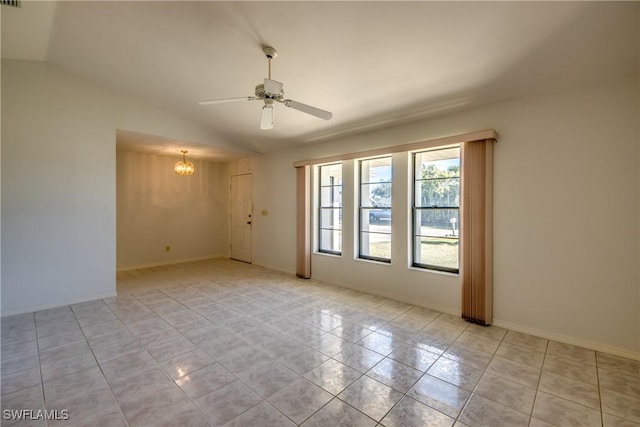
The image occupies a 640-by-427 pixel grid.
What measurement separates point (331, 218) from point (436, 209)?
196 cm

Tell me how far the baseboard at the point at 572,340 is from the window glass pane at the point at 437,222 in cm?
114

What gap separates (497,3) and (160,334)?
4.18 metres

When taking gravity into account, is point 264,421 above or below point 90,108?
below

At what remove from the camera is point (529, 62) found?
8.25 ft

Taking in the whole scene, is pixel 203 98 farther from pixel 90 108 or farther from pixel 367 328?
pixel 367 328

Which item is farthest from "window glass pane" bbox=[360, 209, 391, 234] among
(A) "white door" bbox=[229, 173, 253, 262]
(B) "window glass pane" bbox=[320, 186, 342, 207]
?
(A) "white door" bbox=[229, 173, 253, 262]

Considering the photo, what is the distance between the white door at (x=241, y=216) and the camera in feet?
21.9

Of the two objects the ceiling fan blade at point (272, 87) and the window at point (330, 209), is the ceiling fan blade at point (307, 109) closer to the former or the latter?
the ceiling fan blade at point (272, 87)

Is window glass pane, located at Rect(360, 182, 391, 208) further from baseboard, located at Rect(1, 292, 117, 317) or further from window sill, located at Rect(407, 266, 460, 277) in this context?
baseboard, located at Rect(1, 292, 117, 317)

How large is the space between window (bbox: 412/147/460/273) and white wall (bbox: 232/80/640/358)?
274 mm

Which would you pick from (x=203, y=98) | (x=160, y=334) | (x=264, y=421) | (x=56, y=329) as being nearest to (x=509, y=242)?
(x=264, y=421)

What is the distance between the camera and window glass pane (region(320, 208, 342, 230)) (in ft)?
16.4

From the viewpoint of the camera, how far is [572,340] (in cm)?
276
